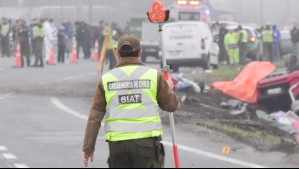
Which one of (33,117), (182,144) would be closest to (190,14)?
(33,117)

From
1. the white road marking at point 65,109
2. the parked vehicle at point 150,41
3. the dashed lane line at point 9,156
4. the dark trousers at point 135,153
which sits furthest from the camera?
the parked vehicle at point 150,41

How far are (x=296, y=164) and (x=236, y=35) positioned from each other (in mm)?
24641

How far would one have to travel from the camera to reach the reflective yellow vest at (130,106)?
23.4 feet

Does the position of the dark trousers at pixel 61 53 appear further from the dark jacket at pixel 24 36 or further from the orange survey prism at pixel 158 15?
the orange survey prism at pixel 158 15

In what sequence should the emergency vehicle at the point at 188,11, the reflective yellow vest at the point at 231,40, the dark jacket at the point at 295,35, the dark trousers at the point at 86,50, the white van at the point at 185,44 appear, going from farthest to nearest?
the emergency vehicle at the point at 188,11 < the dark trousers at the point at 86,50 < the dark jacket at the point at 295,35 < the reflective yellow vest at the point at 231,40 < the white van at the point at 185,44

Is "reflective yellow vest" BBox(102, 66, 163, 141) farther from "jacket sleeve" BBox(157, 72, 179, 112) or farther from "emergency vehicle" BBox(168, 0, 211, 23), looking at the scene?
"emergency vehicle" BBox(168, 0, 211, 23)

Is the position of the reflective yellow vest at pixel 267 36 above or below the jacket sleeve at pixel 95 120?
below

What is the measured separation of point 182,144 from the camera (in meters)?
13.4

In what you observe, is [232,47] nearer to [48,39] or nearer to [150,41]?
[150,41]

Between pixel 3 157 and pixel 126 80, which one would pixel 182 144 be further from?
pixel 126 80

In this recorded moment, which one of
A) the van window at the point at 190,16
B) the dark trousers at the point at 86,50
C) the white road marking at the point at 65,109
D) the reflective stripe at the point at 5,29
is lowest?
the dark trousers at the point at 86,50

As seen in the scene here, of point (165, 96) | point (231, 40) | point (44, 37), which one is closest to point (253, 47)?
point (231, 40)

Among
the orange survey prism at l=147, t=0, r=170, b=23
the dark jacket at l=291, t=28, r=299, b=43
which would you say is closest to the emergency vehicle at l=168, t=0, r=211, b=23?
the dark jacket at l=291, t=28, r=299, b=43

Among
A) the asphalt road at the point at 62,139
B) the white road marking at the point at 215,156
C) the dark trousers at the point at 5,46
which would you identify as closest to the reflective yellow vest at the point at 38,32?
the dark trousers at the point at 5,46
